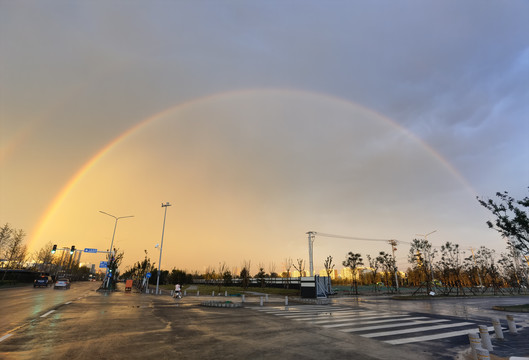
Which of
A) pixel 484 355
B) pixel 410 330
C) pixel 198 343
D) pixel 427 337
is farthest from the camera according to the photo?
pixel 410 330

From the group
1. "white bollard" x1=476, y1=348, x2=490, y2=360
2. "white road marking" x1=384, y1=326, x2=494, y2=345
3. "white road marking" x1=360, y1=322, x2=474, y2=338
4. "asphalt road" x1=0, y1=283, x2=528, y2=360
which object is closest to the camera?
"white bollard" x1=476, y1=348, x2=490, y2=360

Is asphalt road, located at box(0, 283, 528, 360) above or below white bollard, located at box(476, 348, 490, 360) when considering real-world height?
below

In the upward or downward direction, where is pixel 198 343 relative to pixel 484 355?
downward

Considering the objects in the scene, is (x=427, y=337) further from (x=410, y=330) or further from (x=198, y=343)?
(x=198, y=343)

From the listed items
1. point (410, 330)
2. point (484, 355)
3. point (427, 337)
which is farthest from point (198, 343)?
point (410, 330)

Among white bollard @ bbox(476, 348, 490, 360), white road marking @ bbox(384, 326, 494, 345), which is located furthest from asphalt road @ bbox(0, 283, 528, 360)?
white bollard @ bbox(476, 348, 490, 360)

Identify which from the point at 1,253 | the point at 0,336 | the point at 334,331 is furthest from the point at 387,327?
the point at 1,253

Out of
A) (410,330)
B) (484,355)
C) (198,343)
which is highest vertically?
(484,355)

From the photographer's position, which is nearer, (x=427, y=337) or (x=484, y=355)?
(x=484, y=355)

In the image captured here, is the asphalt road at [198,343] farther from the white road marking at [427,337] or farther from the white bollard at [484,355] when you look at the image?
the white bollard at [484,355]

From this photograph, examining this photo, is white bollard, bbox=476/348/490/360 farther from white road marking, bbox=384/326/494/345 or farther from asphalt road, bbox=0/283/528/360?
white road marking, bbox=384/326/494/345

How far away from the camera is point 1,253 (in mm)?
60688

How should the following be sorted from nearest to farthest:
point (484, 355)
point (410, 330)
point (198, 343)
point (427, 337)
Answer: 1. point (484, 355)
2. point (198, 343)
3. point (427, 337)
4. point (410, 330)

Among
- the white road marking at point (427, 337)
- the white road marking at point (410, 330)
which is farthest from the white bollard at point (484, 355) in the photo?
the white road marking at point (410, 330)
